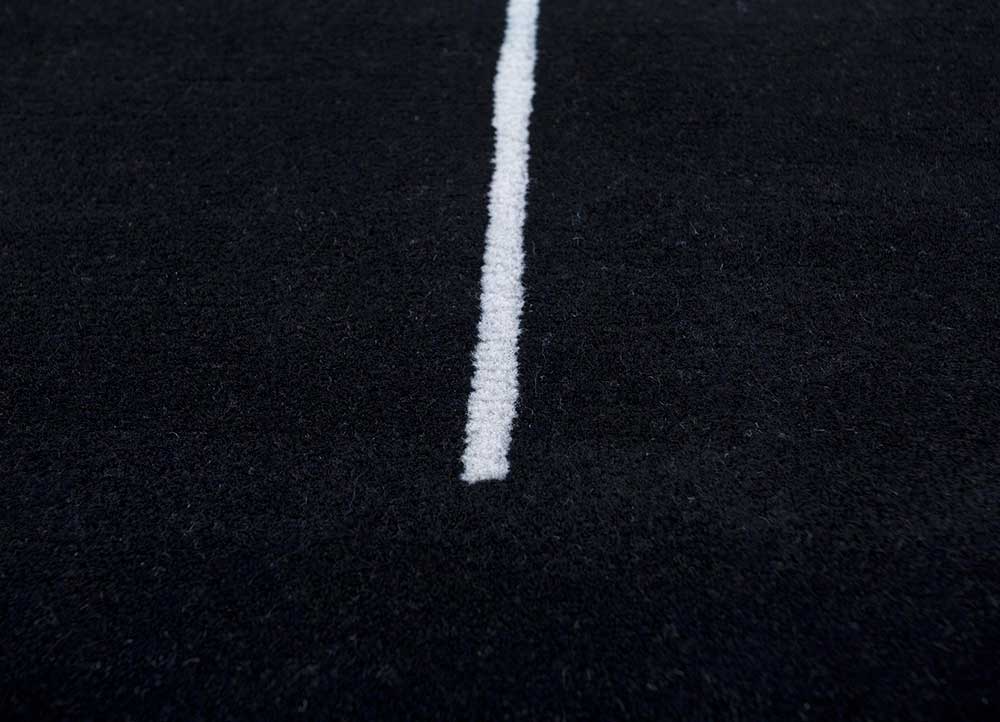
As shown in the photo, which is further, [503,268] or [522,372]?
[503,268]

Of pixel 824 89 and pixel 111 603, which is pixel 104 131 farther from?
pixel 824 89

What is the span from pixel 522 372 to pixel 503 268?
1.61 feet

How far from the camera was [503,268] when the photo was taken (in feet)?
9.38

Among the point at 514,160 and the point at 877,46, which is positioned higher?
the point at 877,46

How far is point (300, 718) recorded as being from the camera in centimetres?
180

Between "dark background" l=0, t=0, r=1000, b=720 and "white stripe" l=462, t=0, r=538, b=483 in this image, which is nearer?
"dark background" l=0, t=0, r=1000, b=720

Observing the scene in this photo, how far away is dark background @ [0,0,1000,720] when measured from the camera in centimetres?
191

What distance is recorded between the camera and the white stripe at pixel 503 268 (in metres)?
2.38

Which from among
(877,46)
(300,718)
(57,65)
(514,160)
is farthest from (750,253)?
(57,65)

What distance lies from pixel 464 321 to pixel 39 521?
4.50 feet

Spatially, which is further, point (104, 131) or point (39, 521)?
point (104, 131)

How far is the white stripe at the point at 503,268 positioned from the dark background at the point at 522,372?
2.1 inches

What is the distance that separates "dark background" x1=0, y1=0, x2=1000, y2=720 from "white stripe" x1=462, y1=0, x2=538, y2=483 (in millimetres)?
52

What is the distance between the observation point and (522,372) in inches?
100.0
